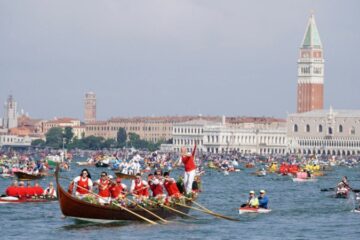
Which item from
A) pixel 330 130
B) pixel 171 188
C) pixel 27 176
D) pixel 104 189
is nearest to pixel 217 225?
pixel 171 188

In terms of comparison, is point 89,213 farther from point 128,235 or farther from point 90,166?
point 90,166

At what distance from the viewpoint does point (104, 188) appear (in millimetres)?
38062

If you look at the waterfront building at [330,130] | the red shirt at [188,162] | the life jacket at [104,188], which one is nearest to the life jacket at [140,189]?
the life jacket at [104,188]

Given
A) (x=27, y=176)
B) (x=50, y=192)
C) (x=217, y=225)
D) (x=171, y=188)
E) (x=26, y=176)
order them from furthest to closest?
(x=26, y=176)
(x=27, y=176)
(x=50, y=192)
(x=217, y=225)
(x=171, y=188)

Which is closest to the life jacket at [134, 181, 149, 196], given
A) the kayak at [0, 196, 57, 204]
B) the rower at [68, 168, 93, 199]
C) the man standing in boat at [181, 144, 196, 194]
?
the rower at [68, 168, 93, 199]

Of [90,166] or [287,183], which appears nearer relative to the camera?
[287,183]

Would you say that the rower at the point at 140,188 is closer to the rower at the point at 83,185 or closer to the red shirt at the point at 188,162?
the rower at the point at 83,185

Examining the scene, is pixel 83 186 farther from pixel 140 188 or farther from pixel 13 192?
pixel 13 192

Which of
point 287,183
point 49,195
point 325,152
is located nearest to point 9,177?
point 287,183

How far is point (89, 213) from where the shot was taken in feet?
124

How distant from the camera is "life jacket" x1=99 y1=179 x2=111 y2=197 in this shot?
3803 centimetres

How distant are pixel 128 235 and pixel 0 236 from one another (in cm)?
332

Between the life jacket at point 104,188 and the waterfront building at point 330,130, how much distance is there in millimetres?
156737

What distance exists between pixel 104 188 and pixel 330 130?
521 ft
